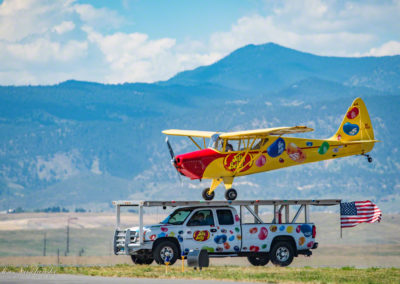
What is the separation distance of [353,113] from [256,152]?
204 inches

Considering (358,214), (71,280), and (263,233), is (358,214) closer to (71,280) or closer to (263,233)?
(263,233)

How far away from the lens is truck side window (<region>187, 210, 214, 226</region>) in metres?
27.8

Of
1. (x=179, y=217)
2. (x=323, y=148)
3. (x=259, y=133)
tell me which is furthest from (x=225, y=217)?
(x=323, y=148)

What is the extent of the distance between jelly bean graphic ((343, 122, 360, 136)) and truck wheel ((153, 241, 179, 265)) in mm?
11554

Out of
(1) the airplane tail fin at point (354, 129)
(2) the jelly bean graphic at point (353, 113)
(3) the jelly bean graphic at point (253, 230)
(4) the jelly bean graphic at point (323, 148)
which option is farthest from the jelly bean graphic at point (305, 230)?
(2) the jelly bean graphic at point (353, 113)

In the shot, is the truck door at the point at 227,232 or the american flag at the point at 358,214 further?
the american flag at the point at 358,214

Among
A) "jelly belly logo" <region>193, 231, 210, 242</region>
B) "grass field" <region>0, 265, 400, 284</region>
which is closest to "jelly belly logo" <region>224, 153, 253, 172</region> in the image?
"jelly belly logo" <region>193, 231, 210, 242</region>

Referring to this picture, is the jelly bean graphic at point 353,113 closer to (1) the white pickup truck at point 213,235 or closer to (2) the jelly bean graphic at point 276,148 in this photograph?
(2) the jelly bean graphic at point 276,148

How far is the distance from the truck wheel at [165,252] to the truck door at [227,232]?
4.57 feet

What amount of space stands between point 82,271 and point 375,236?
119 m

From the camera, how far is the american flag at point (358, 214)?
29.1 meters

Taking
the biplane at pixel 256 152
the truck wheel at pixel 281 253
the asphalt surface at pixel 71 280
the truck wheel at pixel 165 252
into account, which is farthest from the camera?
the biplane at pixel 256 152

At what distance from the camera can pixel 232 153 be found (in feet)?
109

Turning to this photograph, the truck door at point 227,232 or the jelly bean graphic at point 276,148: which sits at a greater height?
the jelly bean graphic at point 276,148
